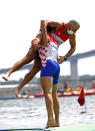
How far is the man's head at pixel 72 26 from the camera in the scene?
19.1 ft

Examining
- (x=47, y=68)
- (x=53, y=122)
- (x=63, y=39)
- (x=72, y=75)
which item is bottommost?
(x=72, y=75)

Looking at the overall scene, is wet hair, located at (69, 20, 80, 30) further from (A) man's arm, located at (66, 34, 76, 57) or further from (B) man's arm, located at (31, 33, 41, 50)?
(B) man's arm, located at (31, 33, 41, 50)

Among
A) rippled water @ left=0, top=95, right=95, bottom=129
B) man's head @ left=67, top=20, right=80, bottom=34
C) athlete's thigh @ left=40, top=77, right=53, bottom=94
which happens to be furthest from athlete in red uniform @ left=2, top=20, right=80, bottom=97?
rippled water @ left=0, top=95, right=95, bottom=129

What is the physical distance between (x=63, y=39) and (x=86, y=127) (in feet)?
5.22

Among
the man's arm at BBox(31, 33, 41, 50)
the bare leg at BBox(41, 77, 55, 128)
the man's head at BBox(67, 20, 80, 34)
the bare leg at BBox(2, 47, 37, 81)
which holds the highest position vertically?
the man's head at BBox(67, 20, 80, 34)

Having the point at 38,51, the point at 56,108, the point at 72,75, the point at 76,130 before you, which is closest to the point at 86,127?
the point at 76,130

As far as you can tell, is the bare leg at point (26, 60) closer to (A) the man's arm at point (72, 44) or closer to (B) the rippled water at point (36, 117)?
(A) the man's arm at point (72, 44)

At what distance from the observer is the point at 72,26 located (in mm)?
5836

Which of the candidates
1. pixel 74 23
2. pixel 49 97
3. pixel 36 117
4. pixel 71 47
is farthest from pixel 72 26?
pixel 36 117

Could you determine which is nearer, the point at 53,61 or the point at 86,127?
the point at 86,127

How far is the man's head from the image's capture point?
5.82 m

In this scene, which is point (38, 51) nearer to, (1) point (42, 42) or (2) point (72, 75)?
(1) point (42, 42)

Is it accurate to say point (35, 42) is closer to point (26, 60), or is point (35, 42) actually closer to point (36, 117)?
point (26, 60)

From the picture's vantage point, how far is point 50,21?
583 centimetres
